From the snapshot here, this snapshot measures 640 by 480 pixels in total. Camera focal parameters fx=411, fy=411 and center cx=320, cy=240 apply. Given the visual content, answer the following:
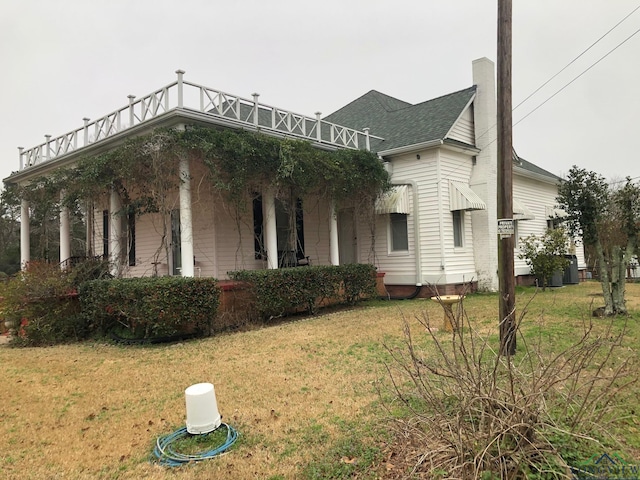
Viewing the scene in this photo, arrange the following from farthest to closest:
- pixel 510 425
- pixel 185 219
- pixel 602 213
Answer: pixel 185 219 → pixel 602 213 → pixel 510 425

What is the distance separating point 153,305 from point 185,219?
2550 millimetres

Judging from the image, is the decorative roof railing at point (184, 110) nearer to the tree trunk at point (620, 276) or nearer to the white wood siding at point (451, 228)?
the white wood siding at point (451, 228)

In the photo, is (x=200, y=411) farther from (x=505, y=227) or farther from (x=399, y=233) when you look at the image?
(x=399, y=233)

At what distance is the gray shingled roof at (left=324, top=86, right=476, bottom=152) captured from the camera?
14.3 metres

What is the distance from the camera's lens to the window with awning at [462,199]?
13.4m

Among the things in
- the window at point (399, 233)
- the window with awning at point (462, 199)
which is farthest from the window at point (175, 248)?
the window with awning at point (462, 199)

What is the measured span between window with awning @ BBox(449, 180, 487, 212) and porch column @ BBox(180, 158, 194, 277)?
8441mm

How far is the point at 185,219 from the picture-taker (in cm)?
970

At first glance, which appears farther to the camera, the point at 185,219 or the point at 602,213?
the point at 185,219

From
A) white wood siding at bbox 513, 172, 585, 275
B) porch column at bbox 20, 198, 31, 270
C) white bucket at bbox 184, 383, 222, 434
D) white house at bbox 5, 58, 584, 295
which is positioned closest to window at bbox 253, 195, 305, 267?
white house at bbox 5, 58, 584, 295

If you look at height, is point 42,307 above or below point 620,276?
below

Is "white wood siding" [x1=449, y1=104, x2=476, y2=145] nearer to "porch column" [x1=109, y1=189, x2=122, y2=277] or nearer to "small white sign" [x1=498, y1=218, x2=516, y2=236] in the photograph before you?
"small white sign" [x1=498, y1=218, x2=516, y2=236]

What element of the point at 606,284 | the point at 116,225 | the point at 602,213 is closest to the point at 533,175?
the point at 602,213

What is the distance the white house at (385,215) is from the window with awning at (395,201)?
4cm
